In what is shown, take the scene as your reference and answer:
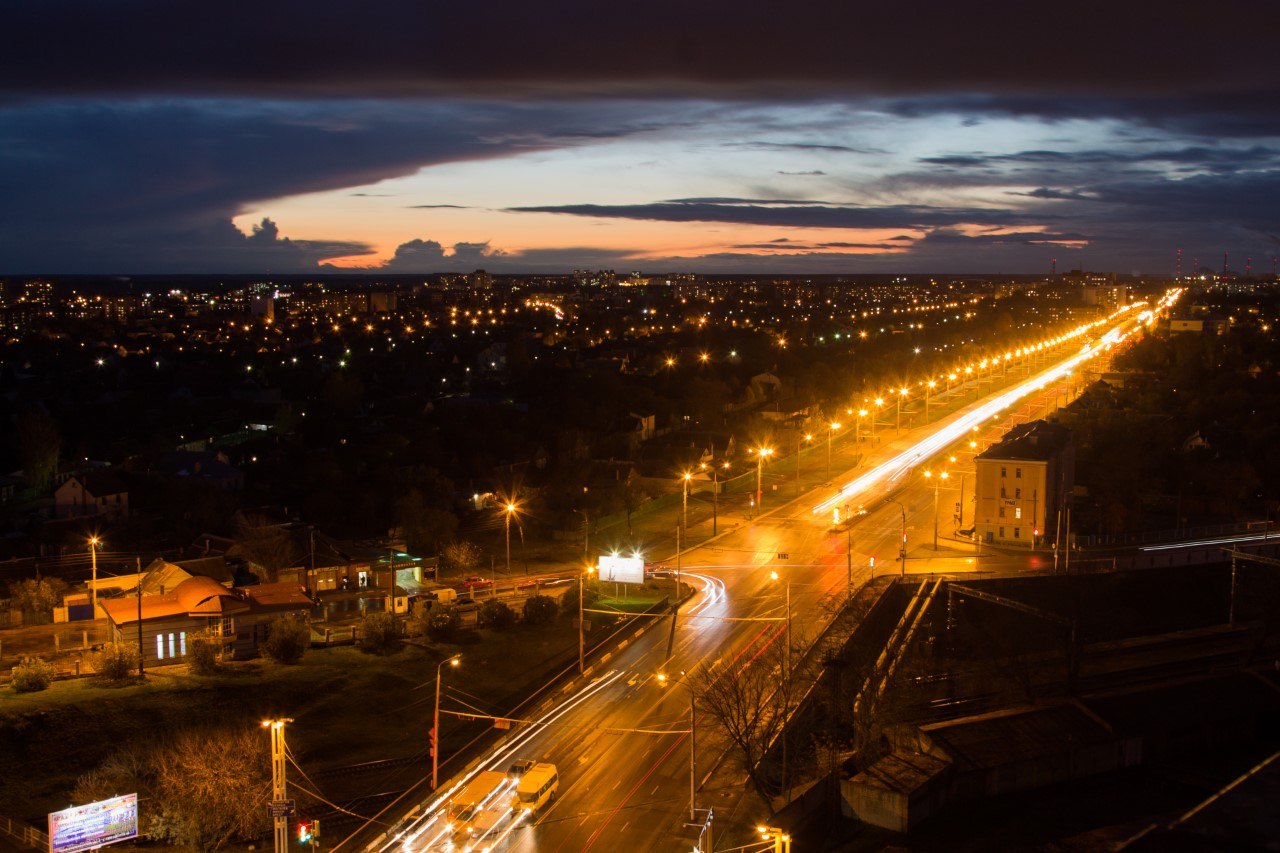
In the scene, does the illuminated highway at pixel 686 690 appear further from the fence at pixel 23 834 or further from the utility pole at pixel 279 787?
the fence at pixel 23 834

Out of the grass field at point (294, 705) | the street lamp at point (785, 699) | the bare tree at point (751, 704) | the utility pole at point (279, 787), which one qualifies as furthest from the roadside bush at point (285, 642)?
the street lamp at point (785, 699)

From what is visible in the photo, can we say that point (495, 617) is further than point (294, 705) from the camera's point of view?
Yes

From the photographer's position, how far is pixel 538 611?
835 inches

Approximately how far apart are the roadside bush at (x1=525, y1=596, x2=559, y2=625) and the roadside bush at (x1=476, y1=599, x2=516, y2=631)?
37 cm

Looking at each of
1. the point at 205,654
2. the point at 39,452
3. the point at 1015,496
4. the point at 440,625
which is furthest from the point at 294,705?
the point at 39,452

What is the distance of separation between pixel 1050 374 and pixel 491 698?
56.3 meters

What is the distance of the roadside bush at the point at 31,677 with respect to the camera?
1677 centimetres

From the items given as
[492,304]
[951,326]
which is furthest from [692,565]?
[492,304]

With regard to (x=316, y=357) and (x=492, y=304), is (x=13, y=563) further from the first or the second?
(x=492, y=304)

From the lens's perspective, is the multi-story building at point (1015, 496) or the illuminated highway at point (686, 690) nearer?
the illuminated highway at point (686, 690)

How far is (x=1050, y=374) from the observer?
2611 inches

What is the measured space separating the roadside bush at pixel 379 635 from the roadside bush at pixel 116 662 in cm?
381

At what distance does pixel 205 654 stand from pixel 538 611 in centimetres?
607

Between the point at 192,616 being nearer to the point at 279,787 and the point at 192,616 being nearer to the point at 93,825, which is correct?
the point at 93,825
